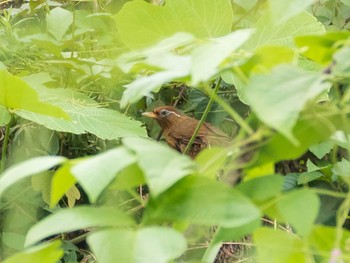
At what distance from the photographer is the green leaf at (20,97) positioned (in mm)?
959

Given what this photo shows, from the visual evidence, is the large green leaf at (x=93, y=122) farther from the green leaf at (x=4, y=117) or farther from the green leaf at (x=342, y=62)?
the green leaf at (x=342, y=62)

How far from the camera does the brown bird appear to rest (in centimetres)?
218

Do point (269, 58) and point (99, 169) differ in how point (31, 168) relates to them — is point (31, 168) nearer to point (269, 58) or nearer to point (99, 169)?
point (99, 169)

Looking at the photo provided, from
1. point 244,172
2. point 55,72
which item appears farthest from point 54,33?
point 244,172

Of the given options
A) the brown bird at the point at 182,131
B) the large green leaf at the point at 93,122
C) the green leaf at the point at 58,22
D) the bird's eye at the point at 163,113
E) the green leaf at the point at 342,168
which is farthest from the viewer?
the bird's eye at the point at 163,113

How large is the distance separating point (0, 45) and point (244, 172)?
166 cm

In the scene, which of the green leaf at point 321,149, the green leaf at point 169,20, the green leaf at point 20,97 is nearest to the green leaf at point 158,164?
the green leaf at point 169,20

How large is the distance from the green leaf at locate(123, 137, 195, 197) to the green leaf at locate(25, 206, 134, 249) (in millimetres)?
34

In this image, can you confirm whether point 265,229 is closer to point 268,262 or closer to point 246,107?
point 268,262

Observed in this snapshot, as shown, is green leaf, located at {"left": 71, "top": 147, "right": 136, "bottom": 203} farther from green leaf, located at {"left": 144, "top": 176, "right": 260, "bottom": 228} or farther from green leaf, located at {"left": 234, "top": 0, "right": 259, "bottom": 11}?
green leaf, located at {"left": 234, "top": 0, "right": 259, "bottom": 11}

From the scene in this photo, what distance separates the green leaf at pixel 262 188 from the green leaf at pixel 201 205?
49 millimetres

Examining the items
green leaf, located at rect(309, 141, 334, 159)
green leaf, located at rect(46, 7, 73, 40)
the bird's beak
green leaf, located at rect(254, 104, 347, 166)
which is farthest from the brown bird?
green leaf, located at rect(254, 104, 347, 166)

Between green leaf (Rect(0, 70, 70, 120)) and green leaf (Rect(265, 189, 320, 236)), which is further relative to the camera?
green leaf (Rect(0, 70, 70, 120))

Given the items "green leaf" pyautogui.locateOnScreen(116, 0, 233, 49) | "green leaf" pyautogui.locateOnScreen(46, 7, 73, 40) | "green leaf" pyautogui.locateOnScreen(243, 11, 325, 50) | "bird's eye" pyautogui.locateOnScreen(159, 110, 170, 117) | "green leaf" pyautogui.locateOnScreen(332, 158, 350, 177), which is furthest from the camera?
"bird's eye" pyautogui.locateOnScreen(159, 110, 170, 117)
